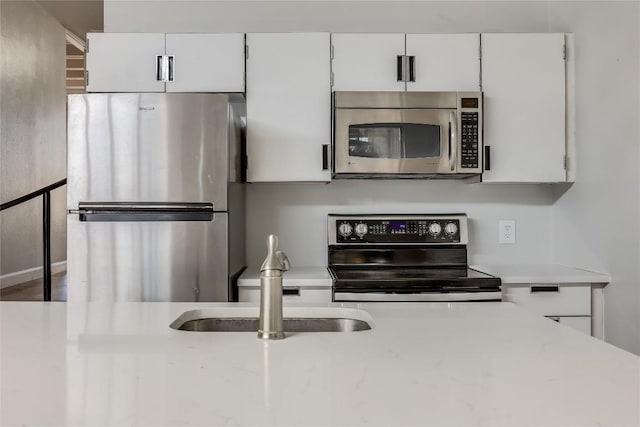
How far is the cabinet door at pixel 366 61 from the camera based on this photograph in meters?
2.54

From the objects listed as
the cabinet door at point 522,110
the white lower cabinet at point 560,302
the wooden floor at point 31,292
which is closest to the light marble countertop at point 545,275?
the white lower cabinet at point 560,302

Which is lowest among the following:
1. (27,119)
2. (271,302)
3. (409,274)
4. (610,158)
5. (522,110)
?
(409,274)

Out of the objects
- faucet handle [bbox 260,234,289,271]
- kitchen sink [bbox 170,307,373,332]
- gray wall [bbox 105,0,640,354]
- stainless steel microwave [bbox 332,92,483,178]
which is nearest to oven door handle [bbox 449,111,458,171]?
stainless steel microwave [bbox 332,92,483,178]

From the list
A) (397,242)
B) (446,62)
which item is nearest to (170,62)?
(446,62)

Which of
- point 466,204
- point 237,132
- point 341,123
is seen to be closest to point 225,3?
point 237,132

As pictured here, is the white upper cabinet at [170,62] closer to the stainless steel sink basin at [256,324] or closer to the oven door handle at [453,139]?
the oven door handle at [453,139]

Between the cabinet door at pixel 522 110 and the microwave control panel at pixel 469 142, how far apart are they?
97mm

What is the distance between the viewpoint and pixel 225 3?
2.86 metres

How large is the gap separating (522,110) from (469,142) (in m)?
0.34

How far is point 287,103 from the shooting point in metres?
2.54

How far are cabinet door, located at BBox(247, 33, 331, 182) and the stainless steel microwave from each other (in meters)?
0.10

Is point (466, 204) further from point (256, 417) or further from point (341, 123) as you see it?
point (256, 417)

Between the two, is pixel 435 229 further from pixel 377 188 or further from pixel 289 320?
pixel 289 320

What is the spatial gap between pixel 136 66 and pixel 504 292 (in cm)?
206
